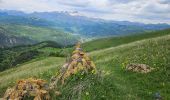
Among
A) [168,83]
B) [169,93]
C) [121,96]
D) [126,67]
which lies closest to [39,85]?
[121,96]

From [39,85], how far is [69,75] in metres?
2.38

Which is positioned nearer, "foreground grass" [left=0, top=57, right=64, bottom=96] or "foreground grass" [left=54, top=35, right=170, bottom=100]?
"foreground grass" [left=54, top=35, right=170, bottom=100]

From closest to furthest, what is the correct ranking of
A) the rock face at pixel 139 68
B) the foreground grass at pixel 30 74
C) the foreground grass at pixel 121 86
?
1. the foreground grass at pixel 121 86
2. the rock face at pixel 139 68
3. the foreground grass at pixel 30 74

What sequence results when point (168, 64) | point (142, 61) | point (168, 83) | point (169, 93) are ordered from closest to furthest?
1. point (169, 93)
2. point (168, 83)
3. point (168, 64)
4. point (142, 61)

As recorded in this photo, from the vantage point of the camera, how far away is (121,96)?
18.6m

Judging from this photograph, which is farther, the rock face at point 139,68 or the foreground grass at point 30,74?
the foreground grass at point 30,74

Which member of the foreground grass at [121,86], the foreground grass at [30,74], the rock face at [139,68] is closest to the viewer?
the foreground grass at [121,86]

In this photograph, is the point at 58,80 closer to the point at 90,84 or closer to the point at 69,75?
the point at 69,75

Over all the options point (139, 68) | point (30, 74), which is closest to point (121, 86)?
point (139, 68)

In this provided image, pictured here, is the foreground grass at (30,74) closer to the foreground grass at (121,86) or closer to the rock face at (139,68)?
the rock face at (139,68)

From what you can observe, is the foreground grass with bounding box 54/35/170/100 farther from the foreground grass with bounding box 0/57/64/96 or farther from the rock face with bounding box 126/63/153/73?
the foreground grass with bounding box 0/57/64/96

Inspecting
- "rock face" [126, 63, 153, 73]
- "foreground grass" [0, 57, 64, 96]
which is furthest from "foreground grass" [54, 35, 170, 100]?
"foreground grass" [0, 57, 64, 96]

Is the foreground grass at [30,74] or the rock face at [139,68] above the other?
the rock face at [139,68]

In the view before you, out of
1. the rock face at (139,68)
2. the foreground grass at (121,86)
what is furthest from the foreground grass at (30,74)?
the foreground grass at (121,86)
